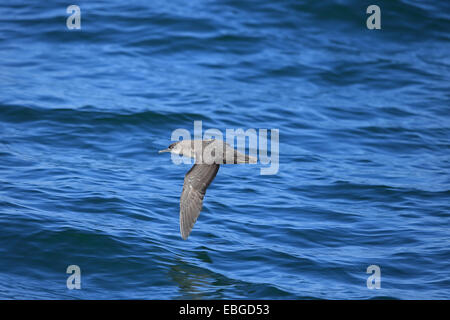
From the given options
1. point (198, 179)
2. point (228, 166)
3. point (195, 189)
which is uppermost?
point (228, 166)

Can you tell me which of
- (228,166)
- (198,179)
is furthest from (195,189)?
(228,166)

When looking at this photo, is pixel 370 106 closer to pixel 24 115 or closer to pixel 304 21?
pixel 304 21

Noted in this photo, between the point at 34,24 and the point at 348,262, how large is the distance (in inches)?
380

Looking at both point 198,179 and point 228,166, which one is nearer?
point 198,179

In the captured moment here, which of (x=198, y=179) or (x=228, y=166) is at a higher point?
(x=228, y=166)

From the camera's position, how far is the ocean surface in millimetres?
8094

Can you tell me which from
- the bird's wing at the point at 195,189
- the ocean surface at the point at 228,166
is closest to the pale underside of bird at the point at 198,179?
the bird's wing at the point at 195,189

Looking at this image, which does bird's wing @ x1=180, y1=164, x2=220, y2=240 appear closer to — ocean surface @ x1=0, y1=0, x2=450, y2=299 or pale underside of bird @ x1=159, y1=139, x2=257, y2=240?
pale underside of bird @ x1=159, y1=139, x2=257, y2=240

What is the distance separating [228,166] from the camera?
11.4 meters

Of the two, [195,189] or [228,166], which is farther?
[228,166]

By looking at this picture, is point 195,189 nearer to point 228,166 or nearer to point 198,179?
point 198,179

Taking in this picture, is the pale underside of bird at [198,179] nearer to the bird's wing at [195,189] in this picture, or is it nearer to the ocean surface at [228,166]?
the bird's wing at [195,189]

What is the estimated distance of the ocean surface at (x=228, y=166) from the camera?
8094mm

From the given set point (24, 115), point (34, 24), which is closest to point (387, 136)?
point (24, 115)
